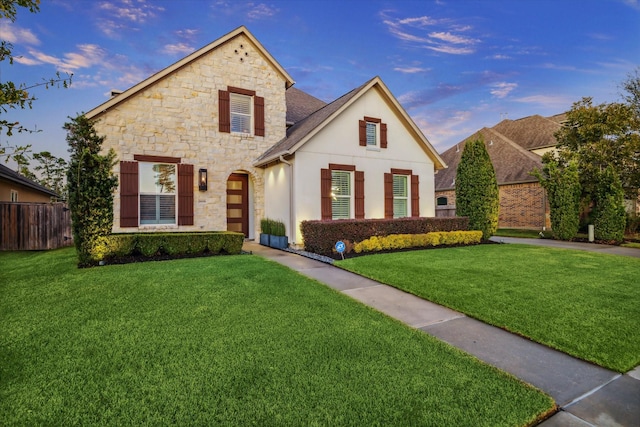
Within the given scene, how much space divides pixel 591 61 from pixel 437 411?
17.1 meters

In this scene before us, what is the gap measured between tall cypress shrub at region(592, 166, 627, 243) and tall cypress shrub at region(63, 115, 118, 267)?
58.4ft

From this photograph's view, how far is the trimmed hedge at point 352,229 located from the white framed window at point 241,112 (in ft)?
16.5

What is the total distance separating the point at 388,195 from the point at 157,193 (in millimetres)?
8573

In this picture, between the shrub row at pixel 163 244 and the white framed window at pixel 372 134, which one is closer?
the shrub row at pixel 163 244

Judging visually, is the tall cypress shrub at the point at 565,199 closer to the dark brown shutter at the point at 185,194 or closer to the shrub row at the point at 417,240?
the shrub row at the point at 417,240

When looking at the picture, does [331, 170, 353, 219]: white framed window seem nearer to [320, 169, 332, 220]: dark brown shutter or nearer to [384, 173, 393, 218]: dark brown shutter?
[320, 169, 332, 220]: dark brown shutter

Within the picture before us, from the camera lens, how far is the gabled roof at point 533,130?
2175 cm

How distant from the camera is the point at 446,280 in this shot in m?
5.86

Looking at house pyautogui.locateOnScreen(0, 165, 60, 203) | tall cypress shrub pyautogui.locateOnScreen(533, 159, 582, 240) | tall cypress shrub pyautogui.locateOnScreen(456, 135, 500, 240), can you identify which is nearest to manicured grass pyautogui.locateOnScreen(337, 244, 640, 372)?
tall cypress shrub pyautogui.locateOnScreen(456, 135, 500, 240)

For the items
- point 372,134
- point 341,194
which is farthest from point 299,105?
point 341,194

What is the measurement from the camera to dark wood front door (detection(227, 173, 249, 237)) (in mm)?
12542

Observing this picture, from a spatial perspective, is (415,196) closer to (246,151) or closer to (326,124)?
(326,124)

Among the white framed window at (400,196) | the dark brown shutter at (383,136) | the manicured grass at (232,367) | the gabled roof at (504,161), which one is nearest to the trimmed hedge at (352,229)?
the white framed window at (400,196)

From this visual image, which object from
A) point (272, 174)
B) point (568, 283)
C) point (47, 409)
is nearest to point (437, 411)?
point (47, 409)
